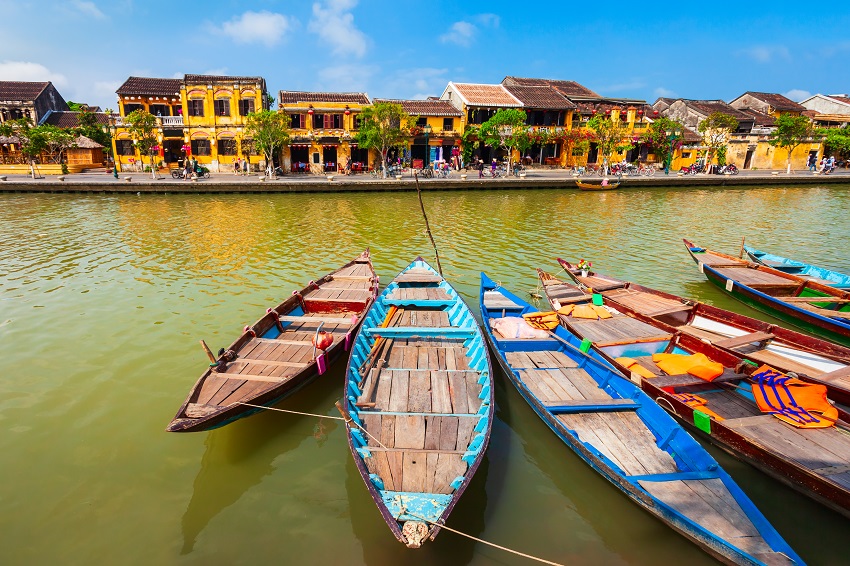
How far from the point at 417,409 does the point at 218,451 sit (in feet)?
9.97

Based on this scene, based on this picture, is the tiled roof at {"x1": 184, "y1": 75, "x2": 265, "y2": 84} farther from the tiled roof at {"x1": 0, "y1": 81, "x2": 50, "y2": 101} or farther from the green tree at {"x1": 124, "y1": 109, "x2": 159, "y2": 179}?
the tiled roof at {"x1": 0, "y1": 81, "x2": 50, "y2": 101}

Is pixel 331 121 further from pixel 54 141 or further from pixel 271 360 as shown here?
pixel 271 360

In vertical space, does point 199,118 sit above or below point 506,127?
above

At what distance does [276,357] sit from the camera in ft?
24.6

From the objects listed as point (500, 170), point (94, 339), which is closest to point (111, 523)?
point (94, 339)

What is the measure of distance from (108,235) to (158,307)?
36.4 feet

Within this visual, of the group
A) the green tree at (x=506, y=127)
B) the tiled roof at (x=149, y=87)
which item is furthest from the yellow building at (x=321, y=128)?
the green tree at (x=506, y=127)

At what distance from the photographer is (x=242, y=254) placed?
1644 cm

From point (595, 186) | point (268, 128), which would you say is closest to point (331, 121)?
point (268, 128)

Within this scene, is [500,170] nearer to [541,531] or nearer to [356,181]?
[356,181]

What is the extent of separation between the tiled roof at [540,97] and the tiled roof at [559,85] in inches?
66.9

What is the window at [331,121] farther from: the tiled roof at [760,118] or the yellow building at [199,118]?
the tiled roof at [760,118]

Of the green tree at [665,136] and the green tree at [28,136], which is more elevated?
the green tree at [665,136]

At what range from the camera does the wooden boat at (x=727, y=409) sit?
5.04 metres
